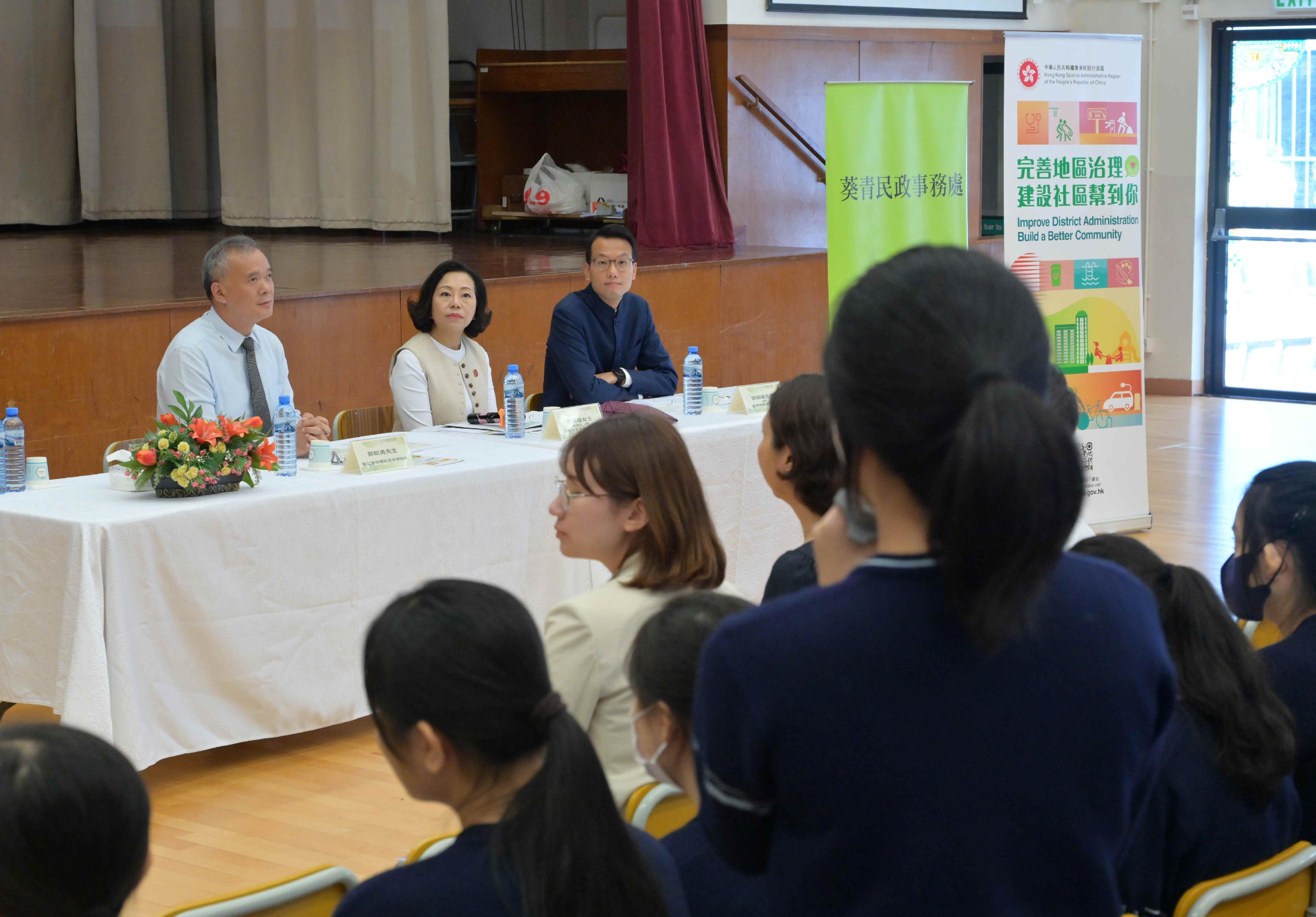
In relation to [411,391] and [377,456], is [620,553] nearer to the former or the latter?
[377,456]

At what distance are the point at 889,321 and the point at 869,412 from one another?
0.06 metres

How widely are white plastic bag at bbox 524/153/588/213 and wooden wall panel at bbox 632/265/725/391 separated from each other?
261cm

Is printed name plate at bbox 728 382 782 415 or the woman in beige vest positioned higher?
the woman in beige vest

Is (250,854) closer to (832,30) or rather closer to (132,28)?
(832,30)

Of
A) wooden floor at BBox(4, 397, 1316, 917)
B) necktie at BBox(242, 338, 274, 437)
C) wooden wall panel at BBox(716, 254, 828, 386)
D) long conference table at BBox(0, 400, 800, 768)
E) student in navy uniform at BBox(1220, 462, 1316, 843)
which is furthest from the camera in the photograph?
wooden wall panel at BBox(716, 254, 828, 386)

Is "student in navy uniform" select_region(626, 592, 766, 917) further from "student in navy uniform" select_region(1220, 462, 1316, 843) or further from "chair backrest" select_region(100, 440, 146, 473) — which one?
"chair backrest" select_region(100, 440, 146, 473)

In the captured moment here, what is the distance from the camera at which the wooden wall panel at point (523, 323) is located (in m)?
6.06

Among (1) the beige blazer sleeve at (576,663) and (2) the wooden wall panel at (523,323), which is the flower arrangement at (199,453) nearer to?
(1) the beige blazer sleeve at (576,663)

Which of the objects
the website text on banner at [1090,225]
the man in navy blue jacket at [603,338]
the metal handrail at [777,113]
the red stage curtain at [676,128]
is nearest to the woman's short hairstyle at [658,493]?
the man in navy blue jacket at [603,338]

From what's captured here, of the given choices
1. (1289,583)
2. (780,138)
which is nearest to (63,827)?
(1289,583)

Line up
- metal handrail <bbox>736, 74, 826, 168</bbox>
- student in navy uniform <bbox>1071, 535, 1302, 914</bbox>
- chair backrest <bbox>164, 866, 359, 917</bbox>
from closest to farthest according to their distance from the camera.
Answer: chair backrest <bbox>164, 866, 359, 917</bbox> → student in navy uniform <bbox>1071, 535, 1302, 914</bbox> → metal handrail <bbox>736, 74, 826, 168</bbox>

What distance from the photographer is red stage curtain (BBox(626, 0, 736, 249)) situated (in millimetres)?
7742

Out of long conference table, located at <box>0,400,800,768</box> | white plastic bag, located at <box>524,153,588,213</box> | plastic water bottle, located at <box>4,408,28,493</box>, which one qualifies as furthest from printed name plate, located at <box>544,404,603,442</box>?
white plastic bag, located at <box>524,153,588,213</box>

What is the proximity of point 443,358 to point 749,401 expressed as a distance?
990 mm
